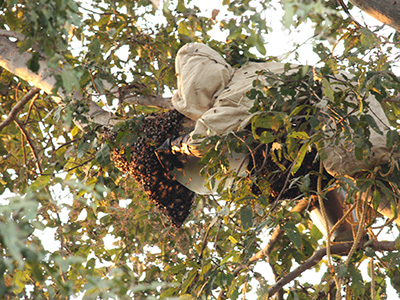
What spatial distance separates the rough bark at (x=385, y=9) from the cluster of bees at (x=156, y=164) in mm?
861

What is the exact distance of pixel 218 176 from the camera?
1.79 m

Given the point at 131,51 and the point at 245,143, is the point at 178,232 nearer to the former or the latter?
the point at 131,51

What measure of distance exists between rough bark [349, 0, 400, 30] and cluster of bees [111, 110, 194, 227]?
861 mm

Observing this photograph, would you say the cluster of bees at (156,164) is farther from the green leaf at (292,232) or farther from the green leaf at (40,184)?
the green leaf at (40,184)

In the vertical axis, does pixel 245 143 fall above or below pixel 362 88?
below

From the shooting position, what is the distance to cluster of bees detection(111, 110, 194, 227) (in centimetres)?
198

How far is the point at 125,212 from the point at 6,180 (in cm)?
81

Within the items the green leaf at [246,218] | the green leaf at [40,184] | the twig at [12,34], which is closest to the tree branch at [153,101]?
the twig at [12,34]

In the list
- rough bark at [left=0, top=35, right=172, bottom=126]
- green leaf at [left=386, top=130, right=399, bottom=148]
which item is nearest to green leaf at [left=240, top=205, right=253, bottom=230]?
green leaf at [left=386, top=130, right=399, bottom=148]

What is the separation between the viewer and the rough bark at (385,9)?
1316mm

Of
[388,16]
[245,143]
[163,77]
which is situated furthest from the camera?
[163,77]

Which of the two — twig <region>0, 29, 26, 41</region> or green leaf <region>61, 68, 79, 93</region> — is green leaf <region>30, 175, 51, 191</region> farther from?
twig <region>0, 29, 26, 41</region>

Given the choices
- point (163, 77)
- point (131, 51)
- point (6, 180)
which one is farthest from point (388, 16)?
point (6, 180)

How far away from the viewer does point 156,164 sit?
6.55 feet
